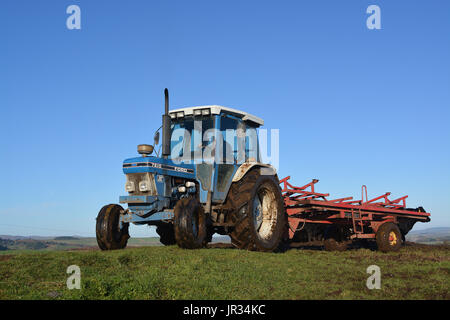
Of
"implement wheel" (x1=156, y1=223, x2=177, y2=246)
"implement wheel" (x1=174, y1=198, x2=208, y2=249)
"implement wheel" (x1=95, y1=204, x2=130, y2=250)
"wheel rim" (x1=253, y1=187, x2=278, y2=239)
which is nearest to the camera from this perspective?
"implement wheel" (x1=174, y1=198, x2=208, y2=249)

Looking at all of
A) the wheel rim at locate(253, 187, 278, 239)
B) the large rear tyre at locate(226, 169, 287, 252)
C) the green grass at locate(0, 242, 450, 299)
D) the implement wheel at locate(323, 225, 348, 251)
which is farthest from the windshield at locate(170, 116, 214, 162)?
the implement wheel at locate(323, 225, 348, 251)

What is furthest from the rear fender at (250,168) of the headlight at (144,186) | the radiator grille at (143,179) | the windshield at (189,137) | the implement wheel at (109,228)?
the implement wheel at (109,228)

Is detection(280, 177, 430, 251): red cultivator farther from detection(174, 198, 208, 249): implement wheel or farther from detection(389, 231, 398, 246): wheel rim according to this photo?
detection(174, 198, 208, 249): implement wheel

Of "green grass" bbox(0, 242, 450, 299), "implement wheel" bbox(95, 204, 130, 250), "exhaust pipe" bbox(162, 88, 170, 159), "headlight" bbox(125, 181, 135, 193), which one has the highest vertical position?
"exhaust pipe" bbox(162, 88, 170, 159)

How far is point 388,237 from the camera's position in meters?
10.9

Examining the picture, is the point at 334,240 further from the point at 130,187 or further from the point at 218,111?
the point at 130,187

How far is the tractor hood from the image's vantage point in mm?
8219

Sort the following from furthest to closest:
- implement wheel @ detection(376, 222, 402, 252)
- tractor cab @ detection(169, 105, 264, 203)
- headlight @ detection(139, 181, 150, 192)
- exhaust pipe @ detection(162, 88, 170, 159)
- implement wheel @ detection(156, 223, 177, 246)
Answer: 1. implement wheel @ detection(376, 222, 402, 252)
2. implement wheel @ detection(156, 223, 177, 246)
3. tractor cab @ detection(169, 105, 264, 203)
4. headlight @ detection(139, 181, 150, 192)
5. exhaust pipe @ detection(162, 88, 170, 159)

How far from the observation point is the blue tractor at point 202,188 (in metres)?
8.06

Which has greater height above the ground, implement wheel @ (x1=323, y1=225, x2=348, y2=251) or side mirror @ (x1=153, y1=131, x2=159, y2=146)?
side mirror @ (x1=153, y1=131, x2=159, y2=146)

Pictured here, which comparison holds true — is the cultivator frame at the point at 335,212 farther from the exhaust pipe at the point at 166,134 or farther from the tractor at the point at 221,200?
the exhaust pipe at the point at 166,134
